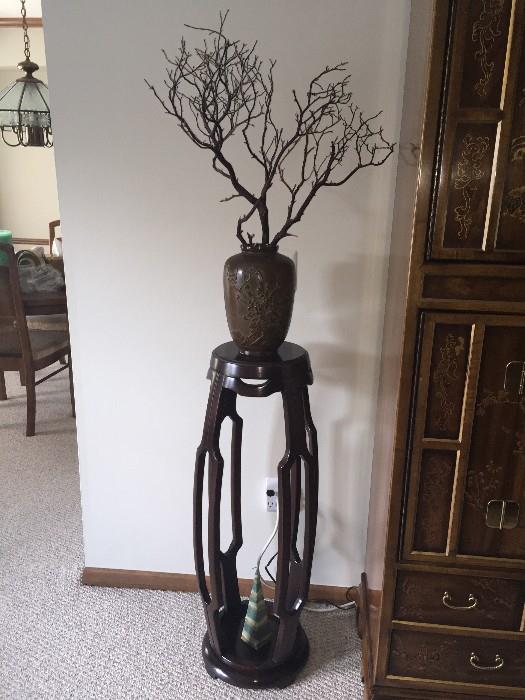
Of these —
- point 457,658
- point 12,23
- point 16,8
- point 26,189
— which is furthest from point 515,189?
point 26,189

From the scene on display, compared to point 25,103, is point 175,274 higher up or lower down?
lower down

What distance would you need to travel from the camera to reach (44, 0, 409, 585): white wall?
138 centimetres

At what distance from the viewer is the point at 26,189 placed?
557 centimetres

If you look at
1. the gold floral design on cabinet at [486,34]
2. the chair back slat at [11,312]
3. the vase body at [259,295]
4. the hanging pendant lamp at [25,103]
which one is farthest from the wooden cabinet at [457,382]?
the hanging pendant lamp at [25,103]

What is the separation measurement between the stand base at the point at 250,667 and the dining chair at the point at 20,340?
6.05ft

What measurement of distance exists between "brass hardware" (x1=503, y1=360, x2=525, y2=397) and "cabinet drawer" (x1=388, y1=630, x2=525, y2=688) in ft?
2.00

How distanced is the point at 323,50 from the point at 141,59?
0.47 meters

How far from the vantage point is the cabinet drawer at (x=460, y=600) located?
48.6 inches

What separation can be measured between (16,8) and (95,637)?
15.9 feet

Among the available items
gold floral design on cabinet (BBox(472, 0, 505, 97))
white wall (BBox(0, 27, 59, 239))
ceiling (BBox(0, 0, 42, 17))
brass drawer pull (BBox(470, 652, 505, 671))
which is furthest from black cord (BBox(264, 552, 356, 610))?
white wall (BBox(0, 27, 59, 239))

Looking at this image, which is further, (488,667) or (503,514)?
(488,667)

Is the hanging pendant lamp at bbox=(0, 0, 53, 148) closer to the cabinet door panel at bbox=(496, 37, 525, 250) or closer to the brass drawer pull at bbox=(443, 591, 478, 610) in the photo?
the cabinet door panel at bbox=(496, 37, 525, 250)

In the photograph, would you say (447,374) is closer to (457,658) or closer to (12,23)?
(457,658)

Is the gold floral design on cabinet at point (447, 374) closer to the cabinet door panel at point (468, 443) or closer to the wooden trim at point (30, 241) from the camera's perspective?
the cabinet door panel at point (468, 443)
